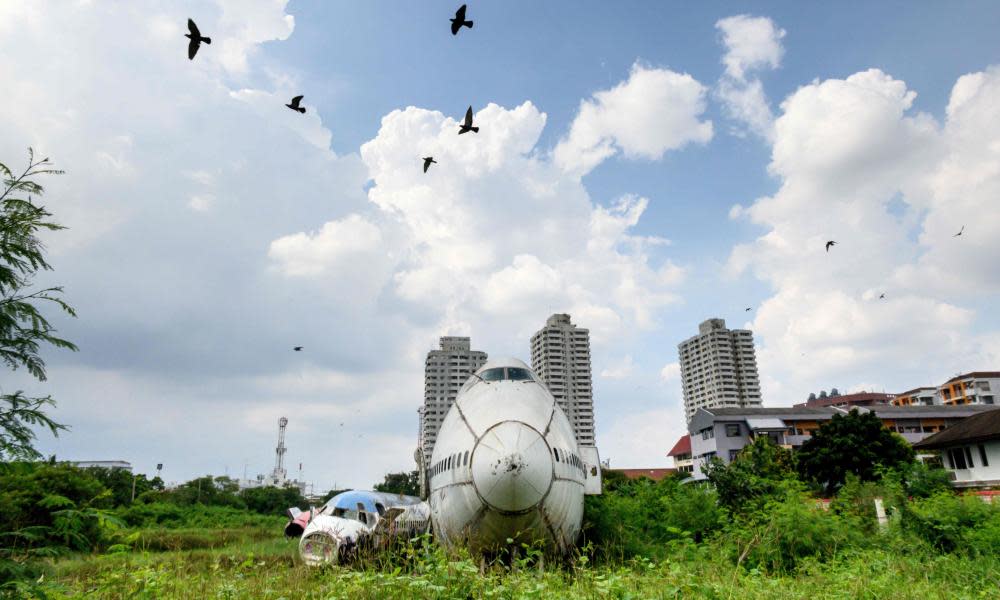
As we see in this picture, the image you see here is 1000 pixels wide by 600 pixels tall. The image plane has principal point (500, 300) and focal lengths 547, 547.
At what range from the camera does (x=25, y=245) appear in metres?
7.16

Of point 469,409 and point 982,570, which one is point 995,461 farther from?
point 469,409

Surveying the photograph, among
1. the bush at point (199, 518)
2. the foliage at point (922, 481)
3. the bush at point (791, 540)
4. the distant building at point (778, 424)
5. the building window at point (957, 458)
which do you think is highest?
the distant building at point (778, 424)

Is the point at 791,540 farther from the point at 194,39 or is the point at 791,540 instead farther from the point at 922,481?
the point at 922,481

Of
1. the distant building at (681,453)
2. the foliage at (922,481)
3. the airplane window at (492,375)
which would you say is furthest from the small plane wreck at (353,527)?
the distant building at (681,453)

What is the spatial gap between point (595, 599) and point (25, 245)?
8.40 metres

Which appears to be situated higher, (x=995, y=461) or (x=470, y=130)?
(x=470, y=130)

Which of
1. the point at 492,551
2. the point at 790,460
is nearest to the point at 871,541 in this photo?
the point at 492,551

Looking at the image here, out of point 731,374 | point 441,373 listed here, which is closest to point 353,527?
point 441,373

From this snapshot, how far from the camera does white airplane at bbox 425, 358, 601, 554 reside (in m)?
8.62

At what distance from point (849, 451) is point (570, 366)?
452 feet

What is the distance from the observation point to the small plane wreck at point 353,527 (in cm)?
1176

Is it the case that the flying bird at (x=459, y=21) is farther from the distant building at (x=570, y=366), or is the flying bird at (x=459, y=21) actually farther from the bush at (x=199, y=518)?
the distant building at (x=570, y=366)

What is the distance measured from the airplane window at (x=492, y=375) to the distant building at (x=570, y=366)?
539ft

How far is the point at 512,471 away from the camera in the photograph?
8.47 meters
